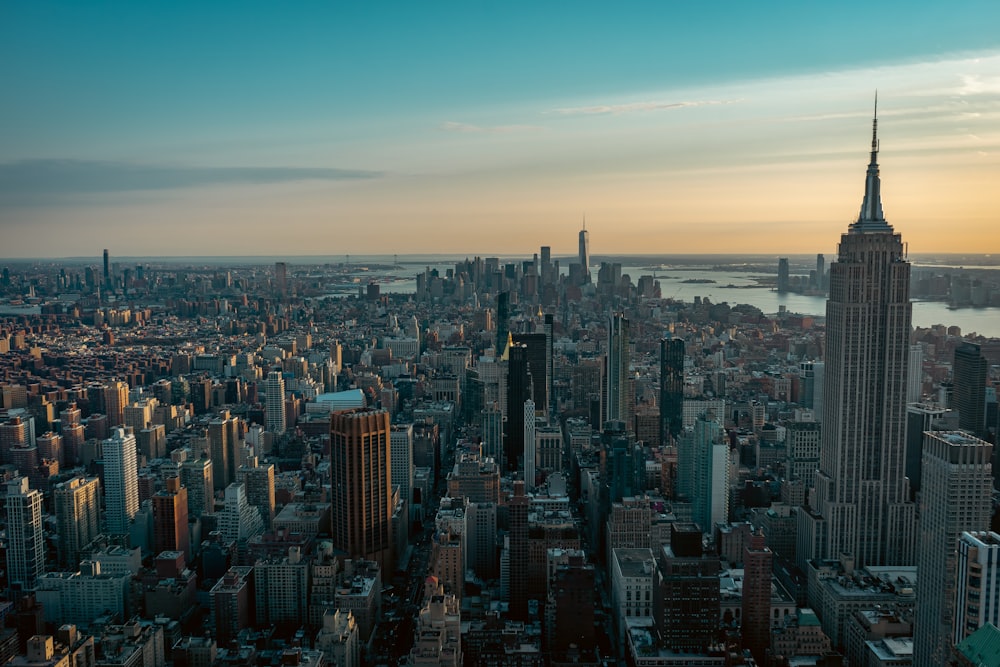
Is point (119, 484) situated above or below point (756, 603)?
above

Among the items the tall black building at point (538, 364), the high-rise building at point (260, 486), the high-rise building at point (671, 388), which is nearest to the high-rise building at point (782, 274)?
the high-rise building at point (671, 388)

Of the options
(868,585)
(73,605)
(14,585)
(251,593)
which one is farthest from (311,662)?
(868,585)

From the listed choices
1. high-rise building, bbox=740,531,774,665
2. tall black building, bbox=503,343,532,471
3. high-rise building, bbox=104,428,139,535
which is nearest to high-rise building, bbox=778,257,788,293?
tall black building, bbox=503,343,532,471

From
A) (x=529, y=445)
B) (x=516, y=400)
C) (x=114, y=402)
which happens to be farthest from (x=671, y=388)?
(x=114, y=402)

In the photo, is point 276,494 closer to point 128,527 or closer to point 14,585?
point 128,527

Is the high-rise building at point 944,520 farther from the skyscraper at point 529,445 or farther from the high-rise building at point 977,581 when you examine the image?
the skyscraper at point 529,445

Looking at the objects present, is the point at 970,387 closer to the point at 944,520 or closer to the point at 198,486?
the point at 944,520
